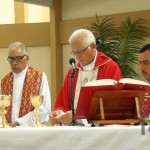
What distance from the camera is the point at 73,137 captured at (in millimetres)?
2734

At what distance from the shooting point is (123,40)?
8133 millimetres

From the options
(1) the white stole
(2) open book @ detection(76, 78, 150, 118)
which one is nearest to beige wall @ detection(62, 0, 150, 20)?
(1) the white stole

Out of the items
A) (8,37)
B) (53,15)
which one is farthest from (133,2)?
(8,37)

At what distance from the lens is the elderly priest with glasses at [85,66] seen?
180 inches

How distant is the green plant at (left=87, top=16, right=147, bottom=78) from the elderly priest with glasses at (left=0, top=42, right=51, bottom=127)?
197cm

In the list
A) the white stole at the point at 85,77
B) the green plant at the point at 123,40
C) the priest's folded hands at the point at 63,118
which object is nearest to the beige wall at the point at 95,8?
the green plant at the point at 123,40

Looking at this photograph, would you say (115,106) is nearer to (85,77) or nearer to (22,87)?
(85,77)

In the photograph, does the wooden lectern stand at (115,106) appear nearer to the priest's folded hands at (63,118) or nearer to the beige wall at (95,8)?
the priest's folded hands at (63,118)

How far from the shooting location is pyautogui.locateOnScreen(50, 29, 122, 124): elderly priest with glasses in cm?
456

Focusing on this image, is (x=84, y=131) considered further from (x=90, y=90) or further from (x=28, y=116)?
(x=28, y=116)

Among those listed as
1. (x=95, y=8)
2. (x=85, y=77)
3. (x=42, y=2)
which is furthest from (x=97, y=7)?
(x=85, y=77)

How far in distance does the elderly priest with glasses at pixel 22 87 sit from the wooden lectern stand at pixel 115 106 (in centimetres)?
205

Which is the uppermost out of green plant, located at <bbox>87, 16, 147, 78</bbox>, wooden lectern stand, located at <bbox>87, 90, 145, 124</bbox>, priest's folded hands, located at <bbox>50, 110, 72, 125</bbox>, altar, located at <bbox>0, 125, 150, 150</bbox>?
green plant, located at <bbox>87, 16, 147, 78</bbox>

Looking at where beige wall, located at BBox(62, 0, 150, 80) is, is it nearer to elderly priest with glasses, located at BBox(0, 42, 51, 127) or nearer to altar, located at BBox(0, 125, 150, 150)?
elderly priest with glasses, located at BBox(0, 42, 51, 127)
